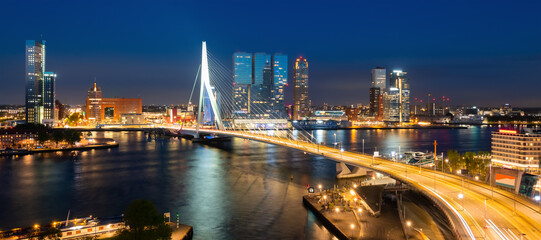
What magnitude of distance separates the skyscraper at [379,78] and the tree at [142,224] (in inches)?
4366

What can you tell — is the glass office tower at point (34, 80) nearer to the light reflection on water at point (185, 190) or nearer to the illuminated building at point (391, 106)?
the light reflection on water at point (185, 190)

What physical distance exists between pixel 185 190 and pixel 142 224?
6.67 m

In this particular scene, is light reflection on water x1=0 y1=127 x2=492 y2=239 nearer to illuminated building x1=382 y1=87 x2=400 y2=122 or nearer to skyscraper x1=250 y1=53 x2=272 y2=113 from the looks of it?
skyscraper x1=250 y1=53 x2=272 y2=113

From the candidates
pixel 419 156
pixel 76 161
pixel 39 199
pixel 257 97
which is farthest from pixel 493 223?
pixel 257 97

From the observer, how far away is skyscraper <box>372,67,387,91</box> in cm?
11275

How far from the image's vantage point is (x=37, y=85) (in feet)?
187

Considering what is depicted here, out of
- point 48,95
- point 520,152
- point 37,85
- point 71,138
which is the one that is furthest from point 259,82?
point 520,152

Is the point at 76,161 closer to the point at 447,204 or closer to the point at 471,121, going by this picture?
the point at 447,204

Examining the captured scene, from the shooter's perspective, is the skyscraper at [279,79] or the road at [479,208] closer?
the road at [479,208]

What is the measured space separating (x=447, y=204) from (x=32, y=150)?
24956 millimetres

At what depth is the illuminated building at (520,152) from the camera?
18.8m

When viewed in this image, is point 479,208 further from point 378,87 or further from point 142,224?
point 378,87

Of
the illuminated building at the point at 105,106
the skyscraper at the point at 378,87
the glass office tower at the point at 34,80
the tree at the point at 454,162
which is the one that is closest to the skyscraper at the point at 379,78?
the skyscraper at the point at 378,87

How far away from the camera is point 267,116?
7325cm
